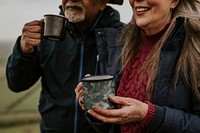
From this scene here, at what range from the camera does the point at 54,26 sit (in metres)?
2.06

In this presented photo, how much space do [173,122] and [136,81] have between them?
0.27m

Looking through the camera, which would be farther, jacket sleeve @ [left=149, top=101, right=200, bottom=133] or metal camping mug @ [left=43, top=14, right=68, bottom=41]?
metal camping mug @ [left=43, top=14, right=68, bottom=41]

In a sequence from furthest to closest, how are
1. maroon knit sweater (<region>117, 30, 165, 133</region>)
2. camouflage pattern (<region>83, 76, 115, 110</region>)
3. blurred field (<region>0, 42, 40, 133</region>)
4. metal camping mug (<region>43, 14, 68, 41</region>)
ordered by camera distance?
blurred field (<region>0, 42, 40, 133</region>), metal camping mug (<region>43, 14, 68, 41</region>), maroon knit sweater (<region>117, 30, 165, 133</region>), camouflage pattern (<region>83, 76, 115, 110</region>)

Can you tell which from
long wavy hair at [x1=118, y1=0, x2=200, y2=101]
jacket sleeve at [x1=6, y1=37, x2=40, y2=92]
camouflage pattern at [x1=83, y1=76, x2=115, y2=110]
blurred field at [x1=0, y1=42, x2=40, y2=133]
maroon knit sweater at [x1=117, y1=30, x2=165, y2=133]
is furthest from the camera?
blurred field at [x1=0, y1=42, x2=40, y2=133]

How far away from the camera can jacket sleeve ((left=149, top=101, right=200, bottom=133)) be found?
1595 mm

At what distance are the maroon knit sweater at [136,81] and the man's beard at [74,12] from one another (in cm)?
53

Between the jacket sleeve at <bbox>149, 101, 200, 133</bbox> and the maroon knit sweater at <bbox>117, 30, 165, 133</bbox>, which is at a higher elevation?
the maroon knit sweater at <bbox>117, 30, 165, 133</bbox>

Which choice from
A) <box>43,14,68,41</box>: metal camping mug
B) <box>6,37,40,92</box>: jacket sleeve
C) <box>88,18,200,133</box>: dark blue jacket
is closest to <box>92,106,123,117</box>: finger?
<box>88,18,200,133</box>: dark blue jacket

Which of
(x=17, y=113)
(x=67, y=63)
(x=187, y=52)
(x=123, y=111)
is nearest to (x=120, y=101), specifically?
(x=123, y=111)

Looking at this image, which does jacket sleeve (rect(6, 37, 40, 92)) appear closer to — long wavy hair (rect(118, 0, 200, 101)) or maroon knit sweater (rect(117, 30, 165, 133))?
maroon knit sweater (rect(117, 30, 165, 133))

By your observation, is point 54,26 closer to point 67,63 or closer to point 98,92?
point 67,63

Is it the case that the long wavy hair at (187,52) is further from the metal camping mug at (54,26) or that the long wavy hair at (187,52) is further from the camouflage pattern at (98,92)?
the metal camping mug at (54,26)

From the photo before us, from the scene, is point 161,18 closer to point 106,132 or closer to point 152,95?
point 152,95

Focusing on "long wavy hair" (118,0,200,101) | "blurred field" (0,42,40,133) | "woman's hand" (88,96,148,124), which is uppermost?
"long wavy hair" (118,0,200,101)
